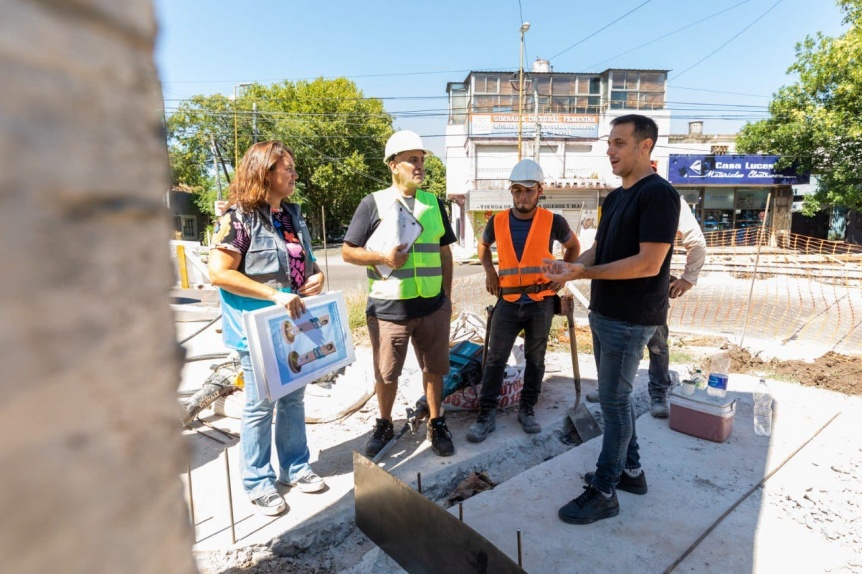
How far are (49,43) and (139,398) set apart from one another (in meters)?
0.21

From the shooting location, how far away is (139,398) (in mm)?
334

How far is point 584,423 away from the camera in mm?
4098

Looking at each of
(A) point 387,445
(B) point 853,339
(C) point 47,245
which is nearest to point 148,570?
(C) point 47,245

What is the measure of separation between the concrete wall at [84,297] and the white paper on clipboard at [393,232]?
2981 mm

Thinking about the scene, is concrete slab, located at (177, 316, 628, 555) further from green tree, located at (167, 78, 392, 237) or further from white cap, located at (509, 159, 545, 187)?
green tree, located at (167, 78, 392, 237)

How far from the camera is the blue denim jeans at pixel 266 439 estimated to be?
285 cm

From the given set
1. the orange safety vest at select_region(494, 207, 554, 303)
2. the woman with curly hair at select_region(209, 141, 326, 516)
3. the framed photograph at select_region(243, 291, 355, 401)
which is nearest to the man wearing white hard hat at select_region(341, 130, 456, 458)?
the framed photograph at select_region(243, 291, 355, 401)

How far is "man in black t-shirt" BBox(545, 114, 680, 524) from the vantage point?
8.48 ft

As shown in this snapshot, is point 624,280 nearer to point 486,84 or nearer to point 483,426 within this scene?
point 483,426

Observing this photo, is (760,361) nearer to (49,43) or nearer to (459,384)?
(459,384)

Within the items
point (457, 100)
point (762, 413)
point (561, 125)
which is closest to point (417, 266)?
point (762, 413)

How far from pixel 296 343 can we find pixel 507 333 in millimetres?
1770

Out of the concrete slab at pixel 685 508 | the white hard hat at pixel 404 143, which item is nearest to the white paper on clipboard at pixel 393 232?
the white hard hat at pixel 404 143

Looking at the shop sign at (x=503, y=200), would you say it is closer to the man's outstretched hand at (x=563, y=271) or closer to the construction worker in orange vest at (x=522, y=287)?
the construction worker in orange vest at (x=522, y=287)
